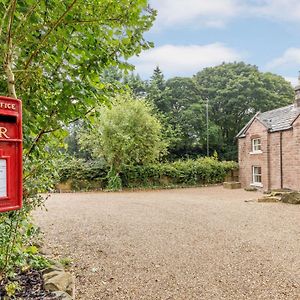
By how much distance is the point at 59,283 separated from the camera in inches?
140

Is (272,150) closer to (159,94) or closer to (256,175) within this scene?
(256,175)

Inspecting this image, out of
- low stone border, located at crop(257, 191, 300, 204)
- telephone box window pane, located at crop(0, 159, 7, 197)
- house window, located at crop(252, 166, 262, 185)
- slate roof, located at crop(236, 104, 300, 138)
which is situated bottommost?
low stone border, located at crop(257, 191, 300, 204)

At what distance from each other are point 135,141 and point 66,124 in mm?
17291

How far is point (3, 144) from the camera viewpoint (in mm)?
1897

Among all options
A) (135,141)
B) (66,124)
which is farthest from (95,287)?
(135,141)

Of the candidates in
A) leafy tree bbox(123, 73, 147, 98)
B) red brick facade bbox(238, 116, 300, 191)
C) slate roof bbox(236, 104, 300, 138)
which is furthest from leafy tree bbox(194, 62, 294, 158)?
slate roof bbox(236, 104, 300, 138)

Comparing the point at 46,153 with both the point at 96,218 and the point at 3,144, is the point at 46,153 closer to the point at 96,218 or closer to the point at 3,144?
the point at 3,144

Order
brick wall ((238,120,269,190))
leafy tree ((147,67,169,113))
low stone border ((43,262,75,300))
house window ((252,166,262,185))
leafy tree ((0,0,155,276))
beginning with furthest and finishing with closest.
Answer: leafy tree ((147,67,169,113)), house window ((252,166,262,185)), brick wall ((238,120,269,190)), low stone border ((43,262,75,300)), leafy tree ((0,0,155,276))

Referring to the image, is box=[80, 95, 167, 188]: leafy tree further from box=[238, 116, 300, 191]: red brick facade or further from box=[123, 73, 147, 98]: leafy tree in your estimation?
box=[123, 73, 147, 98]: leafy tree

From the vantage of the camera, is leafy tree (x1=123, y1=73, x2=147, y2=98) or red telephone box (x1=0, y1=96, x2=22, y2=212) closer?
red telephone box (x1=0, y1=96, x2=22, y2=212)

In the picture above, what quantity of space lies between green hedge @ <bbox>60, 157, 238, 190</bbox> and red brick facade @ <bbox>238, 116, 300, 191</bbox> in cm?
237

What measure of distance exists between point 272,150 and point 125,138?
9.03m

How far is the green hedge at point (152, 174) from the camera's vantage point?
2008cm

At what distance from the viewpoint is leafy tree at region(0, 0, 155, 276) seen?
257 centimetres
